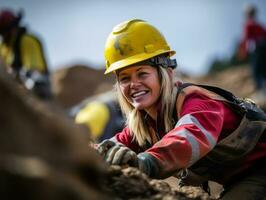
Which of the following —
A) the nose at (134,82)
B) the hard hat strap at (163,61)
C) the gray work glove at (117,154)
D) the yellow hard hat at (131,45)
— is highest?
the yellow hard hat at (131,45)

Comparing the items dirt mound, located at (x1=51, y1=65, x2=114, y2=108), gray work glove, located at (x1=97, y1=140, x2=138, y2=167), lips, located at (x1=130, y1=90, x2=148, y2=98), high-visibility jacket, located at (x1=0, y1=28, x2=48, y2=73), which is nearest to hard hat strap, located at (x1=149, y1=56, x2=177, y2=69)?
lips, located at (x1=130, y1=90, x2=148, y2=98)

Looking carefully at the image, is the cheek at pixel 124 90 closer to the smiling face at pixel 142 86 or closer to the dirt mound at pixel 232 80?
the smiling face at pixel 142 86

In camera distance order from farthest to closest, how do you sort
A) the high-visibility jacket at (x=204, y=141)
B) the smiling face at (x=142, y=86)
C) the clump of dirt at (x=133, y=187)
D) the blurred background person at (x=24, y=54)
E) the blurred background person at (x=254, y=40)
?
1. the blurred background person at (x=254, y=40)
2. the blurred background person at (x=24, y=54)
3. the smiling face at (x=142, y=86)
4. the high-visibility jacket at (x=204, y=141)
5. the clump of dirt at (x=133, y=187)

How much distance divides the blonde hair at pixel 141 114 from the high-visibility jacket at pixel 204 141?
7 cm

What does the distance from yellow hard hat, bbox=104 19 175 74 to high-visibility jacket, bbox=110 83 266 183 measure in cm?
49

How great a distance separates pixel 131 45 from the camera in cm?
495

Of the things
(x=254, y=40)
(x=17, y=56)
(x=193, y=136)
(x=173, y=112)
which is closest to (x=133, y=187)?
(x=193, y=136)

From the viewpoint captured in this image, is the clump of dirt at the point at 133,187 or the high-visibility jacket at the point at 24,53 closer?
the clump of dirt at the point at 133,187

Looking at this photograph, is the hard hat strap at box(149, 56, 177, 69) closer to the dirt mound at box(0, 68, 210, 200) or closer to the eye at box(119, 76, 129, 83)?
the eye at box(119, 76, 129, 83)

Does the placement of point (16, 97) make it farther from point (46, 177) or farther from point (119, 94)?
point (119, 94)

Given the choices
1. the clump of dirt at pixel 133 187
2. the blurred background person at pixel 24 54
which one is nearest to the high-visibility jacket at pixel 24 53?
the blurred background person at pixel 24 54

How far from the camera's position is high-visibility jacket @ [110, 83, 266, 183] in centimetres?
383

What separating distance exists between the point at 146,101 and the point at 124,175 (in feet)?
5.07

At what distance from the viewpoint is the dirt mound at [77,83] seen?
24312 mm
